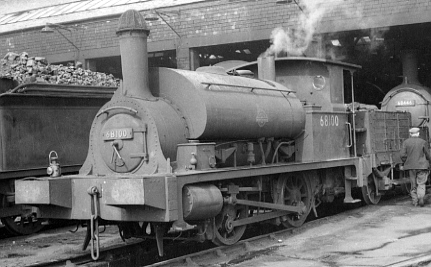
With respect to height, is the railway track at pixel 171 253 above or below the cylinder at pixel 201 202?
below

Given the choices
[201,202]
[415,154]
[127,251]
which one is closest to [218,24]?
[415,154]

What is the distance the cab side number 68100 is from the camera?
10.00 metres

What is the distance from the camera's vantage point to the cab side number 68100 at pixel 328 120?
10.00m

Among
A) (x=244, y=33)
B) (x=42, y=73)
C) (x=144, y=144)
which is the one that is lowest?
(x=144, y=144)

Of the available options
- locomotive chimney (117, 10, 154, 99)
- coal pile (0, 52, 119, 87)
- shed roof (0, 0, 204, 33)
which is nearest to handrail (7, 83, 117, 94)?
coal pile (0, 52, 119, 87)

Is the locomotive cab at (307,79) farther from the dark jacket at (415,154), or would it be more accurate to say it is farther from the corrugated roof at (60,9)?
the corrugated roof at (60,9)

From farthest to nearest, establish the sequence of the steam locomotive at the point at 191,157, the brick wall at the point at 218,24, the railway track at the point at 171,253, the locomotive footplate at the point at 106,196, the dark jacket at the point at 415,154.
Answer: the brick wall at the point at 218,24 < the dark jacket at the point at 415,154 < the railway track at the point at 171,253 < the steam locomotive at the point at 191,157 < the locomotive footplate at the point at 106,196

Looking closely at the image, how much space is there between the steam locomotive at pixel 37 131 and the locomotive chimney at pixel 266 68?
3258 mm

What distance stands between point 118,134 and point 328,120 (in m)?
4.22

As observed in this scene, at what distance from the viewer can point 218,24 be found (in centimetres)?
1784

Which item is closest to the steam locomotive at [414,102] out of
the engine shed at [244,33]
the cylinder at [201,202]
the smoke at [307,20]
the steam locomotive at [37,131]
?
the engine shed at [244,33]

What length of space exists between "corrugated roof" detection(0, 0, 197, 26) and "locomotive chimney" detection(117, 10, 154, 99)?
14.6m

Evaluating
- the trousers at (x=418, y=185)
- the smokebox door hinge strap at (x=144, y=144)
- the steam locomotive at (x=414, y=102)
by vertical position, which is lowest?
the trousers at (x=418, y=185)

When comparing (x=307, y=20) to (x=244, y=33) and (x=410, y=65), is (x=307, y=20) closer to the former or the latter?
(x=244, y=33)
